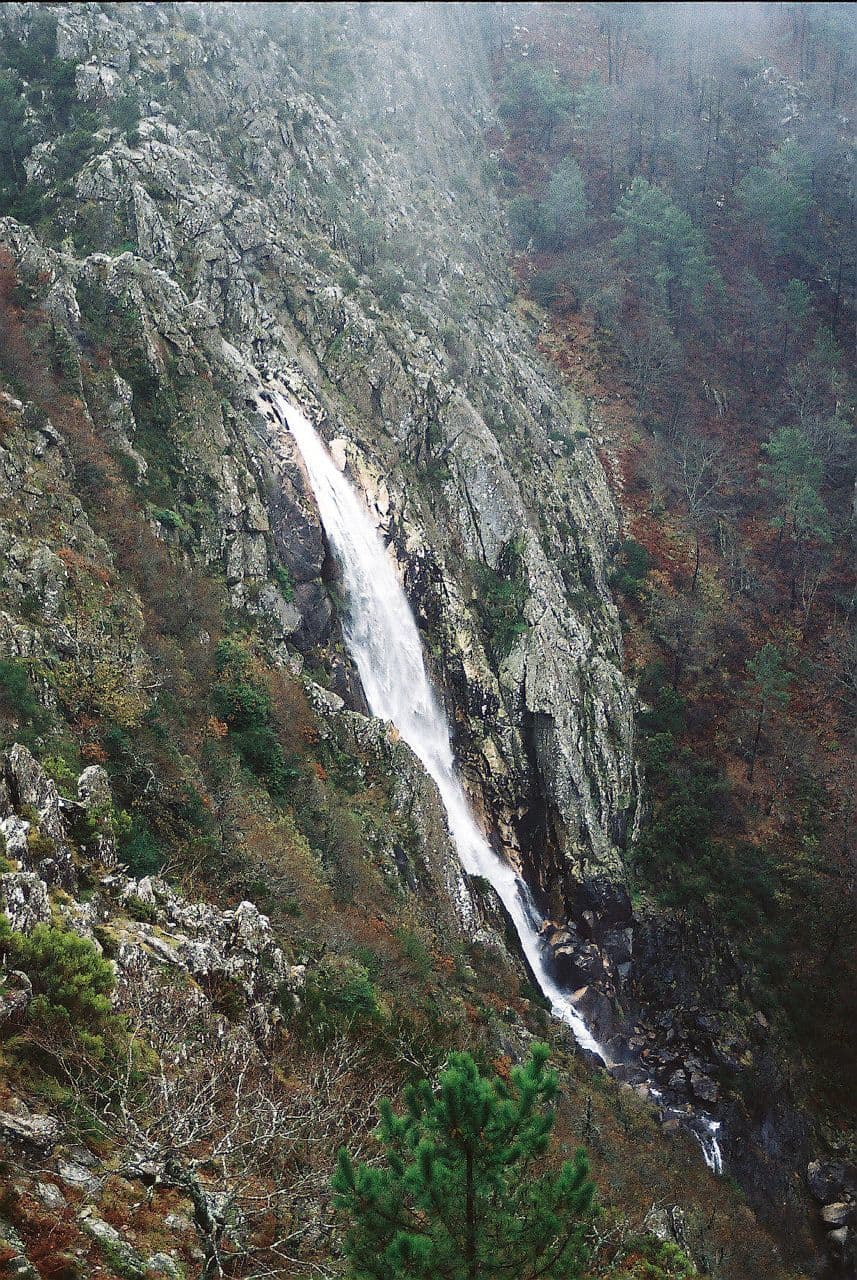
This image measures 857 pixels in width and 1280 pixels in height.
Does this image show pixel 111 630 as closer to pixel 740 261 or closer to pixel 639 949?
pixel 639 949

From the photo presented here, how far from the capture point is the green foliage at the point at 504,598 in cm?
3503

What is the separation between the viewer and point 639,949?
34.3 meters

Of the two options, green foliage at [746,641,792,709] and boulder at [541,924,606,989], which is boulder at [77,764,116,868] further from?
green foliage at [746,641,792,709]

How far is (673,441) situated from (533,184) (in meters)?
24.4

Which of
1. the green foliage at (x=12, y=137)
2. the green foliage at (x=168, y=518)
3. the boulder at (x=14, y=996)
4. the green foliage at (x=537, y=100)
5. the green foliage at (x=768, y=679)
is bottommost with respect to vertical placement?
the green foliage at (x=768, y=679)

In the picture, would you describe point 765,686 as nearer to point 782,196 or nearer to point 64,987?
point 64,987

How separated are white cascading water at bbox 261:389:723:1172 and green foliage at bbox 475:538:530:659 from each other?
3899mm

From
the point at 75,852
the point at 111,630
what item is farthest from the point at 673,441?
the point at 75,852

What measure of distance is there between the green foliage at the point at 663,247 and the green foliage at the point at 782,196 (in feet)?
17.3

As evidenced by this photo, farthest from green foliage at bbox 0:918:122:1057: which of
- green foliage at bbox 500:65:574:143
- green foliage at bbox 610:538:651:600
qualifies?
green foliage at bbox 500:65:574:143

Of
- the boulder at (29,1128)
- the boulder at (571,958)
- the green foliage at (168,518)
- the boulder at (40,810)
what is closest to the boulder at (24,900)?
the boulder at (40,810)

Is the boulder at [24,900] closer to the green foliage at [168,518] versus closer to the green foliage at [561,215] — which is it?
the green foliage at [168,518]

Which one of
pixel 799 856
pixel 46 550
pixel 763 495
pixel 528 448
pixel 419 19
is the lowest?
pixel 799 856

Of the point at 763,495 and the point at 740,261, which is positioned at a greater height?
the point at 740,261
